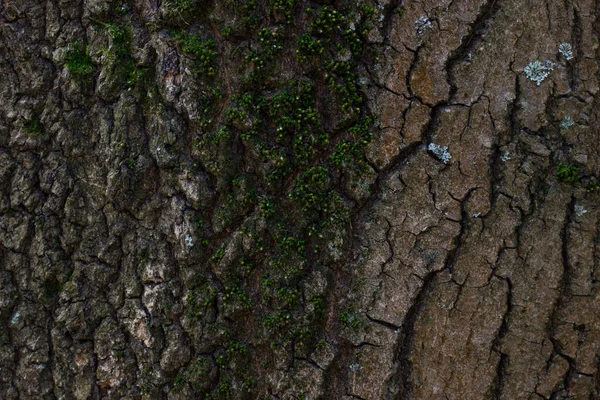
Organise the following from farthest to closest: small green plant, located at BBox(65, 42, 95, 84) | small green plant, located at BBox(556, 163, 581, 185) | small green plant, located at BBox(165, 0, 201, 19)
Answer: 1. small green plant, located at BBox(65, 42, 95, 84)
2. small green plant, located at BBox(165, 0, 201, 19)
3. small green plant, located at BBox(556, 163, 581, 185)

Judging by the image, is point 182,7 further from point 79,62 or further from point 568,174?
point 568,174

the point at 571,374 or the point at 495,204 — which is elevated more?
the point at 495,204

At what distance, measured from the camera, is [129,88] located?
223cm

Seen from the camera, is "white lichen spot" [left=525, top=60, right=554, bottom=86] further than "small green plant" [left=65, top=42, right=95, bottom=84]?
No

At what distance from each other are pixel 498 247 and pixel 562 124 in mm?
509

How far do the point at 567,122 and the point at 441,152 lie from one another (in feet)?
1.53

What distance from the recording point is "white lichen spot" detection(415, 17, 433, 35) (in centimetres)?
208

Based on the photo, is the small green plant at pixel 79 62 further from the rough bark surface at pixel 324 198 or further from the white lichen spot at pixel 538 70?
the white lichen spot at pixel 538 70

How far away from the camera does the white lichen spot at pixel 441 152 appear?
208cm

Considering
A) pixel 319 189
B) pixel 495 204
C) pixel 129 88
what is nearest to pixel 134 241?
pixel 129 88

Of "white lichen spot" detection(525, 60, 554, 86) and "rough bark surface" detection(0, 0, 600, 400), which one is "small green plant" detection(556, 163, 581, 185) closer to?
"rough bark surface" detection(0, 0, 600, 400)

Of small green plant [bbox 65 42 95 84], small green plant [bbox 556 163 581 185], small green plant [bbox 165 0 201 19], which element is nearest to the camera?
small green plant [bbox 556 163 581 185]

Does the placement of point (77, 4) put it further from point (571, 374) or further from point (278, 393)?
Answer: point (571, 374)

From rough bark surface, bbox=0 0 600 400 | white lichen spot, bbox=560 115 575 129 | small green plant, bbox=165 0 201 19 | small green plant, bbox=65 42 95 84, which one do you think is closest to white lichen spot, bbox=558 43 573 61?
rough bark surface, bbox=0 0 600 400
